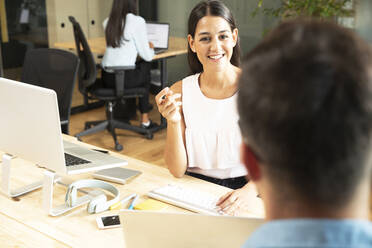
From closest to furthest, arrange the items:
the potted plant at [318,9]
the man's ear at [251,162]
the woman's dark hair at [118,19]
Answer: the man's ear at [251,162]
the potted plant at [318,9]
the woman's dark hair at [118,19]

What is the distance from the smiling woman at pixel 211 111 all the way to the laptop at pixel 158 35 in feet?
7.60

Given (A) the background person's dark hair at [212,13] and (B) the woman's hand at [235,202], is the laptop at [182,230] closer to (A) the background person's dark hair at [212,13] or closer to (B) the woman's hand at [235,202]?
(B) the woman's hand at [235,202]

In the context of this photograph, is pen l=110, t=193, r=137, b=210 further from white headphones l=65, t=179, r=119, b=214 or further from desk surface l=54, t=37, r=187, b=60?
desk surface l=54, t=37, r=187, b=60

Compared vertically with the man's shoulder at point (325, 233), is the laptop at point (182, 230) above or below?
below

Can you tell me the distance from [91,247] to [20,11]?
11.4 ft

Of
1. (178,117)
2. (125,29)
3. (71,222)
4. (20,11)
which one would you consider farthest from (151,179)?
(20,11)

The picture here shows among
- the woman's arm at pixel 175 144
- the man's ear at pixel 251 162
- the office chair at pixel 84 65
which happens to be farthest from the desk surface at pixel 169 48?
the man's ear at pixel 251 162

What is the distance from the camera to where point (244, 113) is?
1.93ft

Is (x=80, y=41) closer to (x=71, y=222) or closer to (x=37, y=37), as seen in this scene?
(x=37, y=37)

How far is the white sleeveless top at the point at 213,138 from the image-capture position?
1.90m

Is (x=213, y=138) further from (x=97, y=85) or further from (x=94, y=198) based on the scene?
(x=97, y=85)

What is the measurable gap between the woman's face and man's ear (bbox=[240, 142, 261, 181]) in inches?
52.0

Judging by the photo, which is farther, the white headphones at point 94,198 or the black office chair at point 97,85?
the black office chair at point 97,85

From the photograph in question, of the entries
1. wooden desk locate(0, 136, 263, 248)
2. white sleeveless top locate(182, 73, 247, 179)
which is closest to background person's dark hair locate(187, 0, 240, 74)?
white sleeveless top locate(182, 73, 247, 179)
